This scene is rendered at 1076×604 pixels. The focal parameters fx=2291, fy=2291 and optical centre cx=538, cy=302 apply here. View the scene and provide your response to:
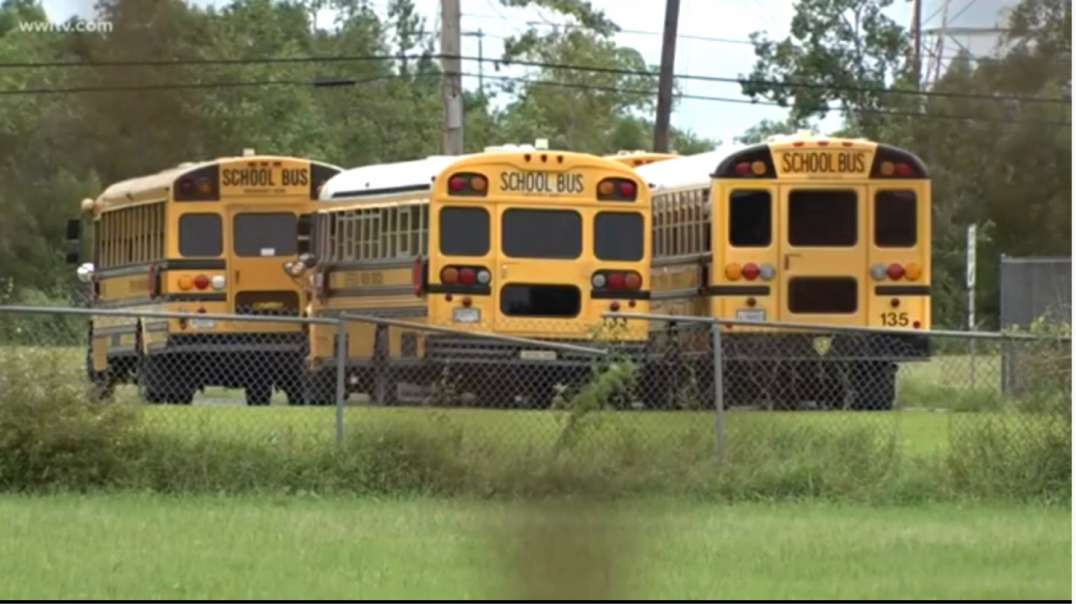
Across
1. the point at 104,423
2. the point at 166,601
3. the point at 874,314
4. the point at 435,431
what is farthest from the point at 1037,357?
the point at 874,314

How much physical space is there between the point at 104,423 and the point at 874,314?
11.6 metres

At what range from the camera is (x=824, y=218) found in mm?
24297

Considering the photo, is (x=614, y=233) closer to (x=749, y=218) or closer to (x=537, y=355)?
(x=749, y=218)

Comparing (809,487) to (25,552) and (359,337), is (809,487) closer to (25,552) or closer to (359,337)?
(25,552)

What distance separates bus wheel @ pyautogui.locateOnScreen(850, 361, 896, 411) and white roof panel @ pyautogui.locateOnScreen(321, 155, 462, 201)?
5794 millimetres

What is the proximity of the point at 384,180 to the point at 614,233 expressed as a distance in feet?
8.50

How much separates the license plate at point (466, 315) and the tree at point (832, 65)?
3.90m

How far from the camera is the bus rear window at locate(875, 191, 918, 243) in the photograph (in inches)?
953

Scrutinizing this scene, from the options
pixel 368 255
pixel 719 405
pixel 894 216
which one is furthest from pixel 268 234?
pixel 719 405

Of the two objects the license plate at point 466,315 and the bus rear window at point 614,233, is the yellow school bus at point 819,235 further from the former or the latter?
the license plate at point 466,315

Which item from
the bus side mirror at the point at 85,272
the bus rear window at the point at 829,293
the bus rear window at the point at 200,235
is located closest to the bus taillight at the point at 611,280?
the bus rear window at the point at 829,293

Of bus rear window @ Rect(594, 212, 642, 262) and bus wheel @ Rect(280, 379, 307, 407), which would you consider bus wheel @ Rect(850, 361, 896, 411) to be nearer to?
bus rear window @ Rect(594, 212, 642, 262)

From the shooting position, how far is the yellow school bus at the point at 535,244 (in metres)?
23.3

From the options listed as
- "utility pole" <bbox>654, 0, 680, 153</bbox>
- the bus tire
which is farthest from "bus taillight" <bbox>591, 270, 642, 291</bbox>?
"utility pole" <bbox>654, 0, 680, 153</bbox>
